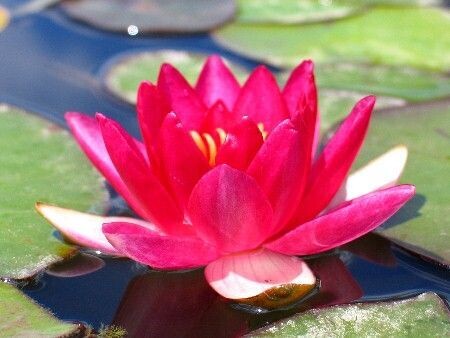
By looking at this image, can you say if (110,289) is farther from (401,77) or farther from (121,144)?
(401,77)

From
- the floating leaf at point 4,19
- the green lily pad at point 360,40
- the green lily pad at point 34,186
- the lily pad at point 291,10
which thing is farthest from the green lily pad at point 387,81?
the floating leaf at point 4,19

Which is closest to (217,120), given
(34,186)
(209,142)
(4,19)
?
(209,142)

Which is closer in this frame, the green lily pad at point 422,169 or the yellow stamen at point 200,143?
the yellow stamen at point 200,143

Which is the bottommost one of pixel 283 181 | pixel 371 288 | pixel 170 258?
pixel 371 288

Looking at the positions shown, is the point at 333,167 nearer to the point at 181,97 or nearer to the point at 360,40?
the point at 181,97

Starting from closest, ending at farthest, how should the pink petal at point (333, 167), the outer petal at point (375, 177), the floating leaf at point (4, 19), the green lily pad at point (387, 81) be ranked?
the pink petal at point (333, 167) < the outer petal at point (375, 177) < the green lily pad at point (387, 81) < the floating leaf at point (4, 19)

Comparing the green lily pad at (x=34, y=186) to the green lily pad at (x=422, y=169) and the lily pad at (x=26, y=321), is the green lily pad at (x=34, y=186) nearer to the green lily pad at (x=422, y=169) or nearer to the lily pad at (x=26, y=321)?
the lily pad at (x=26, y=321)

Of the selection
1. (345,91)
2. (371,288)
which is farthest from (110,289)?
(345,91)
